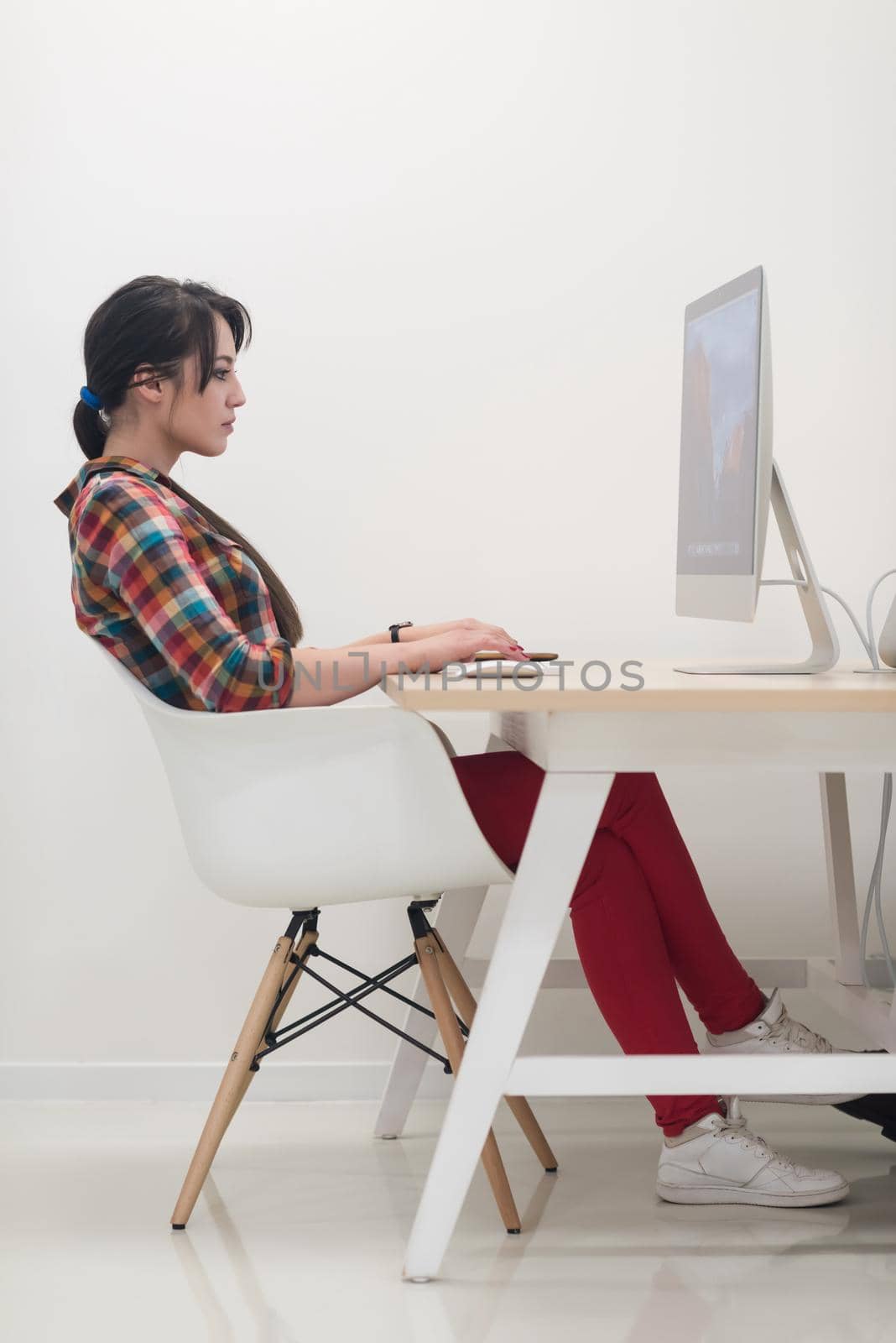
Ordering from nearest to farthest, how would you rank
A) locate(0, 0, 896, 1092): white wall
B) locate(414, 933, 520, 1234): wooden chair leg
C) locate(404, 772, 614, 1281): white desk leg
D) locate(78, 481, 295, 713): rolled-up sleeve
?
1. locate(404, 772, 614, 1281): white desk leg
2. locate(78, 481, 295, 713): rolled-up sleeve
3. locate(414, 933, 520, 1234): wooden chair leg
4. locate(0, 0, 896, 1092): white wall

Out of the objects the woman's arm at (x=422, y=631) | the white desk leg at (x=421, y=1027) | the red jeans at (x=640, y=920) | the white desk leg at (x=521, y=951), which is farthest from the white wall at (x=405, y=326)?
the white desk leg at (x=521, y=951)

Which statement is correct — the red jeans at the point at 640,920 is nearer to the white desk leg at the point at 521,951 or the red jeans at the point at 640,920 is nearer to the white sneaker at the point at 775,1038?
the white sneaker at the point at 775,1038

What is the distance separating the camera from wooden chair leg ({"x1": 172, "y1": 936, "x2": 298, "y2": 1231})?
1.64 m

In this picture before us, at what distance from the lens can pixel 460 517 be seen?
2.28 metres

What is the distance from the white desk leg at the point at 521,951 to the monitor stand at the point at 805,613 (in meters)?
0.31

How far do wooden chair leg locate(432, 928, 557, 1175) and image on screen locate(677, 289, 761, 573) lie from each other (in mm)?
586

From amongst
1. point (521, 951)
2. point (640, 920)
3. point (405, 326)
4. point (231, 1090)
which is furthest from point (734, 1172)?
point (405, 326)

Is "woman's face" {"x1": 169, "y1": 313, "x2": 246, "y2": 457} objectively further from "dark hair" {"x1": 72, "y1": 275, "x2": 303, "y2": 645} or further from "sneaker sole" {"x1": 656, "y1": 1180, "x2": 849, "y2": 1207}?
"sneaker sole" {"x1": 656, "y1": 1180, "x2": 849, "y2": 1207}

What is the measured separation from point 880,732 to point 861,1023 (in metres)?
0.63

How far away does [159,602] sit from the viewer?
150 cm

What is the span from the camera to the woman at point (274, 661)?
4.97 feet

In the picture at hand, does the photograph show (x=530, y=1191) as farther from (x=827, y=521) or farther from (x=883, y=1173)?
(x=827, y=521)

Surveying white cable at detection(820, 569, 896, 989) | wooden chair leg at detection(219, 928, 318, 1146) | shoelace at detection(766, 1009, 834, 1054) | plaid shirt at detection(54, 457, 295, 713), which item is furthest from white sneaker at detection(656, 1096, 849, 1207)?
plaid shirt at detection(54, 457, 295, 713)

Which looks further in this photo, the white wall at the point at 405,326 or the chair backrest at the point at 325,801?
the white wall at the point at 405,326
